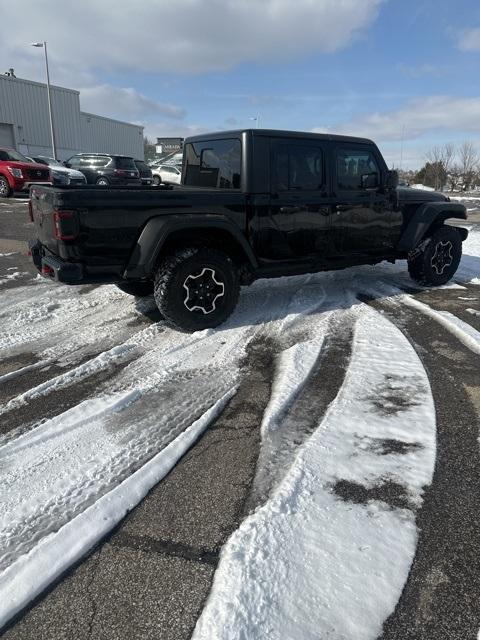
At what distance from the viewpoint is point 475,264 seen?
838cm

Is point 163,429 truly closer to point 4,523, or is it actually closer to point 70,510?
point 70,510

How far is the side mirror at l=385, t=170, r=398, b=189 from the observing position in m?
5.84

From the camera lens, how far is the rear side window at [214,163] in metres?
5.06

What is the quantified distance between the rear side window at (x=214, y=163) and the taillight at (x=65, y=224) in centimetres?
179

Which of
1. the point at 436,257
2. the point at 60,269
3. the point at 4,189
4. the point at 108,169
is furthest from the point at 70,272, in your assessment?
the point at 108,169

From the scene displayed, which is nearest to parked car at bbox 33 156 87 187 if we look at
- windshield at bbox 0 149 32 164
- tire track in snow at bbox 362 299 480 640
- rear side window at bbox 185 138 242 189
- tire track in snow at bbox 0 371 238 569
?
windshield at bbox 0 149 32 164

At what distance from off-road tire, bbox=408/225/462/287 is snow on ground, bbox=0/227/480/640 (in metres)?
1.82

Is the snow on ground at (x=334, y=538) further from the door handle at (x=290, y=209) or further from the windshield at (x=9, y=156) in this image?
the windshield at (x=9, y=156)

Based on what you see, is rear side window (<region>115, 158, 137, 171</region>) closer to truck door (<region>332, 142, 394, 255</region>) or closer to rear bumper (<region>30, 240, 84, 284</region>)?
truck door (<region>332, 142, 394, 255</region>)

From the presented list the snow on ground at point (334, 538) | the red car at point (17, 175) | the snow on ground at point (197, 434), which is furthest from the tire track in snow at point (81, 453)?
the red car at point (17, 175)

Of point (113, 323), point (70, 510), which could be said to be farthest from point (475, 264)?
point (70, 510)

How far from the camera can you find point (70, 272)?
415 cm

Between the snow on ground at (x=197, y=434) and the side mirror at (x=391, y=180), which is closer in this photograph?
the snow on ground at (x=197, y=434)

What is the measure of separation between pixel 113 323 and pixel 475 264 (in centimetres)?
651
